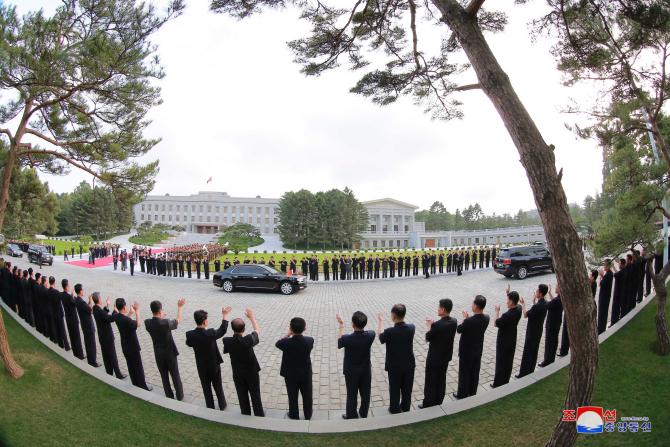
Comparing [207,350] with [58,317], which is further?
[58,317]

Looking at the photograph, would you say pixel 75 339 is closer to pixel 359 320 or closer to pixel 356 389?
pixel 356 389

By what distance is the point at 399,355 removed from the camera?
383cm

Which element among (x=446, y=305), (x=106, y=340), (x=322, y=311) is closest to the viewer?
(x=446, y=305)

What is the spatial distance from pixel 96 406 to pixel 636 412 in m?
7.07

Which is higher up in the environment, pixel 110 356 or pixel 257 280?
pixel 110 356

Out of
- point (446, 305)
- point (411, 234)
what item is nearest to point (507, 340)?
point (446, 305)

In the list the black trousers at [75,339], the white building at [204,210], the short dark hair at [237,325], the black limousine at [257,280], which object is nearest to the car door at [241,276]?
the black limousine at [257,280]

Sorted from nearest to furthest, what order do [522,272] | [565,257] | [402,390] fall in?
[565,257], [402,390], [522,272]

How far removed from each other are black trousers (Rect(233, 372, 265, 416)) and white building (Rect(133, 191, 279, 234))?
83.8 metres

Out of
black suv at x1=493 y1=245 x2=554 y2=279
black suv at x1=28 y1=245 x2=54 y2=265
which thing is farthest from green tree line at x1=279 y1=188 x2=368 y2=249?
black suv at x1=493 y1=245 x2=554 y2=279

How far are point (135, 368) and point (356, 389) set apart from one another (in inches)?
139

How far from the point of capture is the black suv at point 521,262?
15.1 m

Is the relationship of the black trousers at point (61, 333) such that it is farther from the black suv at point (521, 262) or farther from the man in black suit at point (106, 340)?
the black suv at point (521, 262)

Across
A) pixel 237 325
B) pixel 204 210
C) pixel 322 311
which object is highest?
pixel 204 210
